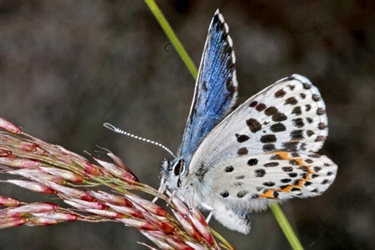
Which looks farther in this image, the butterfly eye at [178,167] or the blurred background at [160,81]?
the blurred background at [160,81]

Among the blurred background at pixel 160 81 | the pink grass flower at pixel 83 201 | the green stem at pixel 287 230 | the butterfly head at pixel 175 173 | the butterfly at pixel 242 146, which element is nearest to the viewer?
the pink grass flower at pixel 83 201

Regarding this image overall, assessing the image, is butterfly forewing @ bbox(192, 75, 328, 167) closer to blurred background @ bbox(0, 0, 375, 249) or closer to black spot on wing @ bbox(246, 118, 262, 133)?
black spot on wing @ bbox(246, 118, 262, 133)

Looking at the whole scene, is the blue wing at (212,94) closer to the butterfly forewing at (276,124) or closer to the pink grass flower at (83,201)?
the butterfly forewing at (276,124)

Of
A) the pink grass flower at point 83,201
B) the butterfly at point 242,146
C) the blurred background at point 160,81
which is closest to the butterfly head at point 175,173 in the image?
the butterfly at point 242,146

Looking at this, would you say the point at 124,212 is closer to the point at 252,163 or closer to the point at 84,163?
the point at 84,163

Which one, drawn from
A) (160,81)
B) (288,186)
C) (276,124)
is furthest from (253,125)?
(160,81)

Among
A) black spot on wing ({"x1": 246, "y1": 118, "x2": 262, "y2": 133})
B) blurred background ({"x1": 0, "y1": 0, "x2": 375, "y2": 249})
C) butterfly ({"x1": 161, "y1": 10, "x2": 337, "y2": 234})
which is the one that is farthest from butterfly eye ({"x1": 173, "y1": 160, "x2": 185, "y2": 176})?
blurred background ({"x1": 0, "y1": 0, "x2": 375, "y2": 249})
